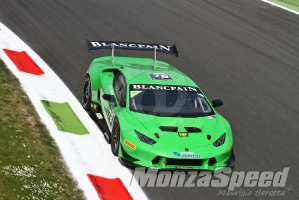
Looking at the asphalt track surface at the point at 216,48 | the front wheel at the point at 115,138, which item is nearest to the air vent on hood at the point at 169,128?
the front wheel at the point at 115,138

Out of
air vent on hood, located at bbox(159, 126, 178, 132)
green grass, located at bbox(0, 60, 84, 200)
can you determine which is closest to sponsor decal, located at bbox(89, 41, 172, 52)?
green grass, located at bbox(0, 60, 84, 200)

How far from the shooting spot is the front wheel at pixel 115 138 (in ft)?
31.7

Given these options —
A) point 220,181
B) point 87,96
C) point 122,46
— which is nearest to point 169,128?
point 220,181

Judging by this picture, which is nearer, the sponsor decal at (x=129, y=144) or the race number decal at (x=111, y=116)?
the sponsor decal at (x=129, y=144)

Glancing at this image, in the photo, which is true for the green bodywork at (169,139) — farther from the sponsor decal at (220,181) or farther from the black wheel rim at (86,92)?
the black wheel rim at (86,92)

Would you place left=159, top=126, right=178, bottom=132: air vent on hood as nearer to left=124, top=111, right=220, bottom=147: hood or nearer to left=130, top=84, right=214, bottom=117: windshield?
left=124, top=111, right=220, bottom=147: hood

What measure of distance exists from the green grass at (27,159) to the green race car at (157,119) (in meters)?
1.12

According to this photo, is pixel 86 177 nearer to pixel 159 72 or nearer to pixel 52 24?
pixel 159 72

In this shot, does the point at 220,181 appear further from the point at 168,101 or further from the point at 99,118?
the point at 99,118

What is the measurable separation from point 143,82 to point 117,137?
1274 millimetres

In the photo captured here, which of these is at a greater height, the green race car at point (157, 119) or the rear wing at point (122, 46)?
the rear wing at point (122, 46)

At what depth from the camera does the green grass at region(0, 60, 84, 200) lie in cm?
812

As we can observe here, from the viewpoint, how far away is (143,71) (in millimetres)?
10914

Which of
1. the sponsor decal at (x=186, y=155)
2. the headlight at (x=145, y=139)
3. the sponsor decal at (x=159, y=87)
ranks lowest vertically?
the sponsor decal at (x=186, y=155)
